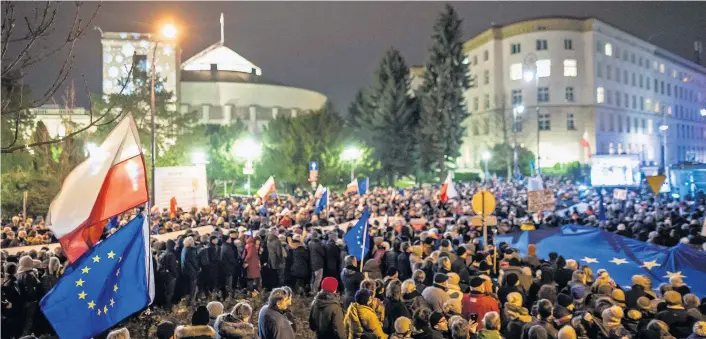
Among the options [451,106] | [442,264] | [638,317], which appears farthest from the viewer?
[451,106]

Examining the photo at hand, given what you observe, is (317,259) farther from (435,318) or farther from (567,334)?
(567,334)

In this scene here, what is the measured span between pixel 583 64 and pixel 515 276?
68820 millimetres

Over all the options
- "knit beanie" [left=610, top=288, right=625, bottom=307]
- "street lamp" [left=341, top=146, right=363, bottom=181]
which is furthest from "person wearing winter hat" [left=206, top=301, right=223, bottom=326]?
"street lamp" [left=341, top=146, right=363, bottom=181]

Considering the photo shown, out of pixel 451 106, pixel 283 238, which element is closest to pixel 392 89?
pixel 451 106

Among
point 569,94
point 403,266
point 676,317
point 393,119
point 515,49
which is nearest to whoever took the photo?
point 676,317

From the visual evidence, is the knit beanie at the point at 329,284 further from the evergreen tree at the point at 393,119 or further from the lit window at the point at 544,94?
the lit window at the point at 544,94

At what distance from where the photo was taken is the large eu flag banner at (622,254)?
401 inches

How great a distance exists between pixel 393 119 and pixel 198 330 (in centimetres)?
5126

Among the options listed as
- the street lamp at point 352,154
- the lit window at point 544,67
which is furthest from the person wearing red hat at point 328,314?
the lit window at point 544,67

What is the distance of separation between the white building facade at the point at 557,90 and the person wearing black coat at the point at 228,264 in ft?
181

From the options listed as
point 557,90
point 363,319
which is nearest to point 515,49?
point 557,90

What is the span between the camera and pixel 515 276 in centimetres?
801

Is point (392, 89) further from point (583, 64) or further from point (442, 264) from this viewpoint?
point (442, 264)

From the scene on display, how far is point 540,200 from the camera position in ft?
53.9
